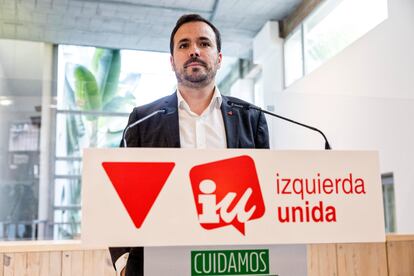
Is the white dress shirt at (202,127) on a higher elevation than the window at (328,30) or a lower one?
lower

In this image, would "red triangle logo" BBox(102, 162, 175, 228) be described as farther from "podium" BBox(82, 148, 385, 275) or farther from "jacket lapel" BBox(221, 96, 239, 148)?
"jacket lapel" BBox(221, 96, 239, 148)

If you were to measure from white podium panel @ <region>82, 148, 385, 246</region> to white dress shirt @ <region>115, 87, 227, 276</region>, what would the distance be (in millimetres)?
398

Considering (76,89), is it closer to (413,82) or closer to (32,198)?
(32,198)

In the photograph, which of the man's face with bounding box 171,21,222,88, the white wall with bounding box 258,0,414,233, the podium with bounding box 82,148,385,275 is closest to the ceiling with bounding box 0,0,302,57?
the white wall with bounding box 258,0,414,233

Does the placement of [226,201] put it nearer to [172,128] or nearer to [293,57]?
[172,128]

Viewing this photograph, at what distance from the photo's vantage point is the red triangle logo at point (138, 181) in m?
0.95

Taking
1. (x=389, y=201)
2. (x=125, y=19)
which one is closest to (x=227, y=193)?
(x=389, y=201)

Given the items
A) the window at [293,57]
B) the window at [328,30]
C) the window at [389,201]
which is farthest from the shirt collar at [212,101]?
the window at [293,57]

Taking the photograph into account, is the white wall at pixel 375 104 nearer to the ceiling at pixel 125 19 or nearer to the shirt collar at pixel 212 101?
the ceiling at pixel 125 19

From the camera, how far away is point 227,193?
987 mm

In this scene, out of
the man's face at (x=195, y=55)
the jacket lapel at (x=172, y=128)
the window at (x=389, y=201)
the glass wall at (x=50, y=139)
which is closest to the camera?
the jacket lapel at (x=172, y=128)

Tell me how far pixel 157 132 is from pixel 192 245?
0.47 m

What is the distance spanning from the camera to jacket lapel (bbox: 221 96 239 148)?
1.41 m

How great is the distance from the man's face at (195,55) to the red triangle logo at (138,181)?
1.78 ft
